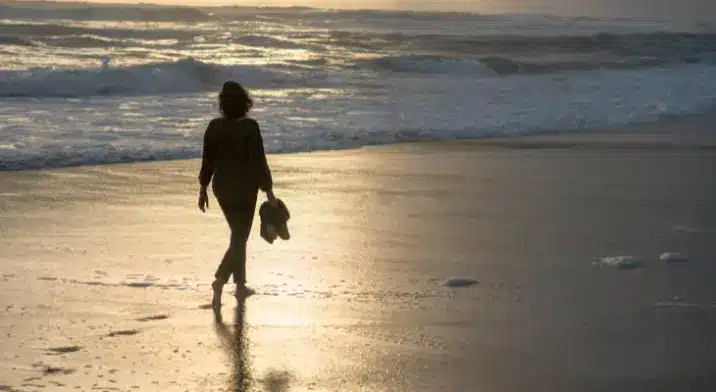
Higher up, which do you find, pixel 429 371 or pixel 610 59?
pixel 429 371

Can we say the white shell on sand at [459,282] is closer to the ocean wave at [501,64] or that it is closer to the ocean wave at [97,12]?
the ocean wave at [501,64]

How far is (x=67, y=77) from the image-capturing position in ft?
91.7

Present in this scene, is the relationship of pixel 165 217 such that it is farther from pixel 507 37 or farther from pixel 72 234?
pixel 507 37

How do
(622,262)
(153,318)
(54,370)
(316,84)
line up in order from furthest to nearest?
(316,84) → (622,262) → (153,318) → (54,370)

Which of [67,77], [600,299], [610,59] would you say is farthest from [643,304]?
[610,59]

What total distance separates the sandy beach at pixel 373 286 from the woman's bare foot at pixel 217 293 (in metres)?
0.07

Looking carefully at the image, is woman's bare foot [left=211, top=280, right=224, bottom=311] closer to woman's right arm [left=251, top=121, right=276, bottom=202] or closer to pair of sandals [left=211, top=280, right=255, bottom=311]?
pair of sandals [left=211, top=280, right=255, bottom=311]

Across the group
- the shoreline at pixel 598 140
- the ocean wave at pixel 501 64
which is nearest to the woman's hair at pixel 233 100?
the shoreline at pixel 598 140

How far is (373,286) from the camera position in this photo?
24.0 feet

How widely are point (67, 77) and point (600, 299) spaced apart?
74.3ft

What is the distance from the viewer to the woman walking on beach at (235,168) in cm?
696

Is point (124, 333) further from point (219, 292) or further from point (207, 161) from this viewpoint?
point (207, 161)

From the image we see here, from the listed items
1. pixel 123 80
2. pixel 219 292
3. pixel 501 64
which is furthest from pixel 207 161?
pixel 501 64

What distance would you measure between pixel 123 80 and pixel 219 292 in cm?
2166
